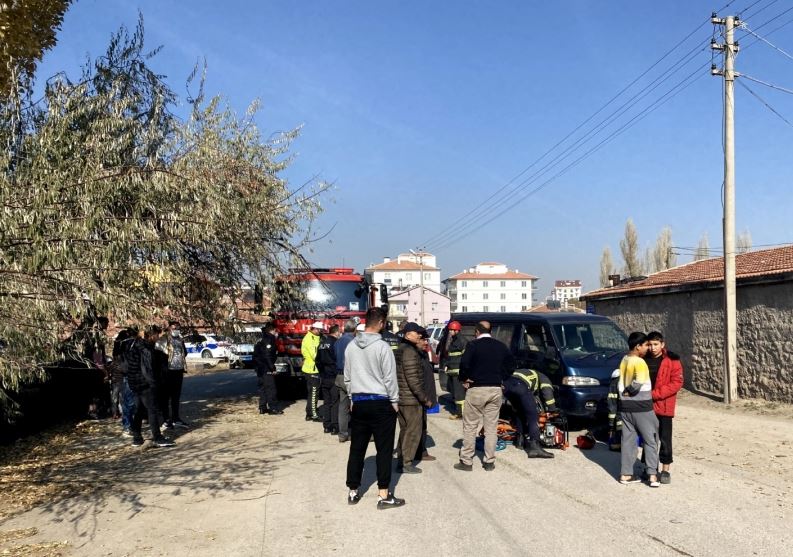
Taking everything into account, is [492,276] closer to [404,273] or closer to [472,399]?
[404,273]

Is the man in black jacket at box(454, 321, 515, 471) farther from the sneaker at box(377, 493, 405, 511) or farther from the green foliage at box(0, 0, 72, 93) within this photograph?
the green foliage at box(0, 0, 72, 93)

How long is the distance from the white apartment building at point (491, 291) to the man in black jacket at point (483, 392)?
112m

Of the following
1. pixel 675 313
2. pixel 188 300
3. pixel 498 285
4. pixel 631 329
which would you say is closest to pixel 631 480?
pixel 188 300

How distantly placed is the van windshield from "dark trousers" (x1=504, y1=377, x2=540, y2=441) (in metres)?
2.03

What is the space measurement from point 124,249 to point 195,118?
225 inches

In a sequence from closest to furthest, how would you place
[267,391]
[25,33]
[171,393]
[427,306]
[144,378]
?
[25,33] → [144,378] → [171,393] → [267,391] → [427,306]

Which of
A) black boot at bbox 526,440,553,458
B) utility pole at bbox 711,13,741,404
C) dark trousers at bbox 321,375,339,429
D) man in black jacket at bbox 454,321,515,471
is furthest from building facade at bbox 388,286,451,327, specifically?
man in black jacket at bbox 454,321,515,471

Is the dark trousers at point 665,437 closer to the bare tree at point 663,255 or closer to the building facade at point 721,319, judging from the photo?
the building facade at point 721,319

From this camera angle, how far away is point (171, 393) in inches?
450

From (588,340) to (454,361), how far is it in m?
2.72

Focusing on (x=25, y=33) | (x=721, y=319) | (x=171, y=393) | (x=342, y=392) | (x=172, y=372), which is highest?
(x=25, y=33)

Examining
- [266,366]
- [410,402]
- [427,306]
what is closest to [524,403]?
[410,402]

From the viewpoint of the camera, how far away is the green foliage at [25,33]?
27.1 feet

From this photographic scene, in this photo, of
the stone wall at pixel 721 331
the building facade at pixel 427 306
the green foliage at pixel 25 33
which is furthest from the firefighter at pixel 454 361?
the building facade at pixel 427 306
